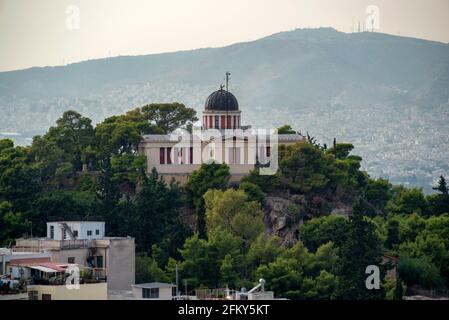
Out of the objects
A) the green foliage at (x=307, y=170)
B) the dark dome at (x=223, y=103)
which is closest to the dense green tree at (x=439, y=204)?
the green foliage at (x=307, y=170)

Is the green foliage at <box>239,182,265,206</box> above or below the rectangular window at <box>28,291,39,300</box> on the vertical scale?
above

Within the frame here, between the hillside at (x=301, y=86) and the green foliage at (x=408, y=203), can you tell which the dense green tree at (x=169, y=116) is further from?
the hillside at (x=301, y=86)

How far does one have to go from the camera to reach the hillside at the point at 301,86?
169 metres

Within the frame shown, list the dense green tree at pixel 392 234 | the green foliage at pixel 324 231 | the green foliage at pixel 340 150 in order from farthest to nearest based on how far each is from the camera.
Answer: the green foliage at pixel 340 150 → the dense green tree at pixel 392 234 → the green foliage at pixel 324 231

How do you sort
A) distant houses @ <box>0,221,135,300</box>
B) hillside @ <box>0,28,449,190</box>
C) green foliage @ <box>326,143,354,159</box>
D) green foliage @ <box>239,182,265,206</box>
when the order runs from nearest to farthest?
distant houses @ <box>0,221,135,300</box>
green foliage @ <box>239,182,265,206</box>
green foliage @ <box>326,143,354,159</box>
hillside @ <box>0,28,449,190</box>

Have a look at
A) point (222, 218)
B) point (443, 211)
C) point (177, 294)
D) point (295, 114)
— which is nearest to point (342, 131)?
point (295, 114)

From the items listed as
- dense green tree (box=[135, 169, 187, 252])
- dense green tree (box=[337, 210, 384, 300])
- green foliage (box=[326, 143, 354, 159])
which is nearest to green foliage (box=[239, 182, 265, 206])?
dense green tree (box=[135, 169, 187, 252])

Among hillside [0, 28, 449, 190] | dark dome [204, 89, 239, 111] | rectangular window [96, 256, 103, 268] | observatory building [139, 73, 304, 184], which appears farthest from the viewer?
hillside [0, 28, 449, 190]

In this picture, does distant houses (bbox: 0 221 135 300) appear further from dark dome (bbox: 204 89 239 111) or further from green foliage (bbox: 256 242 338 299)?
dark dome (bbox: 204 89 239 111)

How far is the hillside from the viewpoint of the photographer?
16925cm

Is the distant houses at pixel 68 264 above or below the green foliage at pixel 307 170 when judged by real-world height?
below
